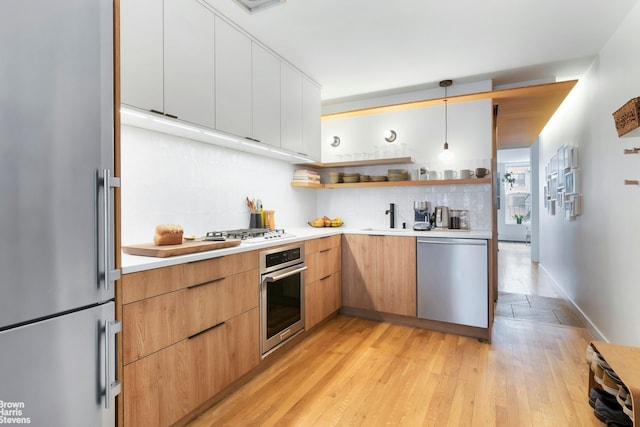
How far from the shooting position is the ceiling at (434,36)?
2.24m

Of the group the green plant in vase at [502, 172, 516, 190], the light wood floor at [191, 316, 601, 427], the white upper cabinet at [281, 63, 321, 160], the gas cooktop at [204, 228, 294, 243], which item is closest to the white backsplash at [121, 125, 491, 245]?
the gas cooktop at [204, 228, 294, 243]

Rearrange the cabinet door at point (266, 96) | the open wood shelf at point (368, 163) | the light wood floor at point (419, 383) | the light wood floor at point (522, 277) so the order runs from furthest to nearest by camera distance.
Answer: the light wood floor at point (522, 277) → the open wood shelf at point (368, 163) → the cabinet door at point (266, 96) → the light wood floor at point (419, 383)

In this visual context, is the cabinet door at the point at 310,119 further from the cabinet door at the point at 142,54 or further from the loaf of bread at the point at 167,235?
the loaf of bread at the point at 167,235

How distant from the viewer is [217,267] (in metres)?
1.95

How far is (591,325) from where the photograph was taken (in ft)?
10.4

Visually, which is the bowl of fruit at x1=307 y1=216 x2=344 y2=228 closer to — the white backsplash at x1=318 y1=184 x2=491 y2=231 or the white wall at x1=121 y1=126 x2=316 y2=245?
the white backsplash at x1=318 y1=184 x2=491 y2=231

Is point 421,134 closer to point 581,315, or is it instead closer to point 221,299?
point 581,315

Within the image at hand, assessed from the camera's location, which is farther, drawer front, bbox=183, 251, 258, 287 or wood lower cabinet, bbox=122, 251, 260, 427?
drawer front, bbox=183, 251, 258, 287

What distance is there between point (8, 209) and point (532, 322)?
4119 millimetres

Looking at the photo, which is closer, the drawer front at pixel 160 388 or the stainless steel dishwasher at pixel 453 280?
the drawer front at pixel 160 388

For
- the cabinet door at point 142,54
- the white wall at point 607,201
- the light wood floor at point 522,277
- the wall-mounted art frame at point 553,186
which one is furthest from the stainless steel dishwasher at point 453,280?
the wall-mounted art frame at point 553,186

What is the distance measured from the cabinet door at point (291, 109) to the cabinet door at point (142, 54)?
4.20 feet

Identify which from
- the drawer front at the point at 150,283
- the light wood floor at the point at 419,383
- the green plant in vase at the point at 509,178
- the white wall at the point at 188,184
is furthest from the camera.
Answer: the green plant in vase at the point at 509,178

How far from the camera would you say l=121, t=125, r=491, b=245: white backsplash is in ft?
7.13
